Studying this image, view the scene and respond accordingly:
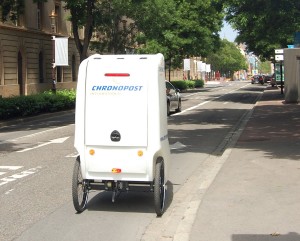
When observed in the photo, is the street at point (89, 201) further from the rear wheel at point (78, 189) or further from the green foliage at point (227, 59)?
the green foliage at point (227, 59)

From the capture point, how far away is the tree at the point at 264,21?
59.0ft

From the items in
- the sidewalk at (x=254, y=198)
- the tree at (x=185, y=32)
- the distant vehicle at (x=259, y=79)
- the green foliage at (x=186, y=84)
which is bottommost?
the sidewalk at (x=254, y=198)

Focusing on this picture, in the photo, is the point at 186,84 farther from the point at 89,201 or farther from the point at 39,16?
the point at 89,201

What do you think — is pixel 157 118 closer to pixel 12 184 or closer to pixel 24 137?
pixel 12 184

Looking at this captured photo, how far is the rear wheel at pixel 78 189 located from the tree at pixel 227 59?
117452 mm

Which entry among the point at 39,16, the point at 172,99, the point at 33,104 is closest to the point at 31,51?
the point at 39,16

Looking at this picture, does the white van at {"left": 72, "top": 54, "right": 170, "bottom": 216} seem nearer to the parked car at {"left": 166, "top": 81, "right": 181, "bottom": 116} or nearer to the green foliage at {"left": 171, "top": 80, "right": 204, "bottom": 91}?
the parked car at {"left": 166, "top": 81, "right": 181, "bottom": 116}

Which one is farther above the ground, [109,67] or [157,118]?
[109,67]

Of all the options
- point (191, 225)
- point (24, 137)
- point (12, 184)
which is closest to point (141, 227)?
point (191, 225)

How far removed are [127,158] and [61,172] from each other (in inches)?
152

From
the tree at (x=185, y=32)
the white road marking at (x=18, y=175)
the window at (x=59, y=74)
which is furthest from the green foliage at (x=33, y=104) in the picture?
the tree at (x=185, y=32)

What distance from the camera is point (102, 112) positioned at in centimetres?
661

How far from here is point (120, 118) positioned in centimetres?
659

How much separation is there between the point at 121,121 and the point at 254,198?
2.21 meters
